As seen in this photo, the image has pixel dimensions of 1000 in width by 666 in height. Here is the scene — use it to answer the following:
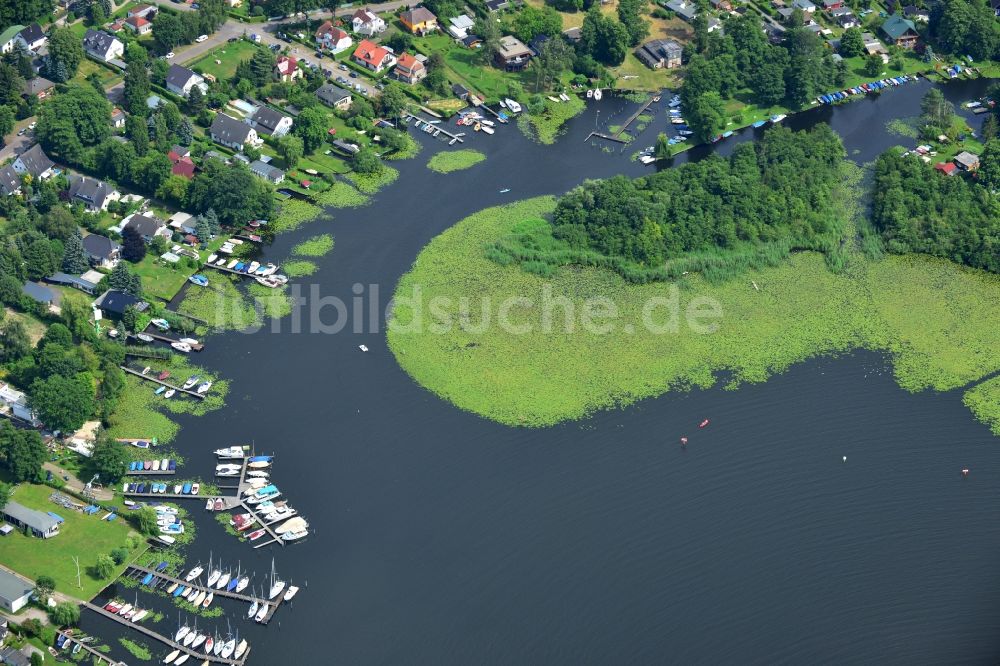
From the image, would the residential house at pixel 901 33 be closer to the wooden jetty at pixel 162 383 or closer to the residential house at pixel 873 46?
the residential house at pixel 873 46

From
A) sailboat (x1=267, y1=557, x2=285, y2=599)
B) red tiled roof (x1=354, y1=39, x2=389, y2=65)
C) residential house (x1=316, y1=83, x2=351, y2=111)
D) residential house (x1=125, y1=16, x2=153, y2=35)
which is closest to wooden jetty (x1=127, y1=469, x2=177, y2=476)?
sailboat (x1=267, y1=557, x2=285, y2=599)

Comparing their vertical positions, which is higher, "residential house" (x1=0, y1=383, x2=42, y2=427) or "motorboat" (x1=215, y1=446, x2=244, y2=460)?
"residential house" (x1=0, y1=383, x2=42, y2=427)

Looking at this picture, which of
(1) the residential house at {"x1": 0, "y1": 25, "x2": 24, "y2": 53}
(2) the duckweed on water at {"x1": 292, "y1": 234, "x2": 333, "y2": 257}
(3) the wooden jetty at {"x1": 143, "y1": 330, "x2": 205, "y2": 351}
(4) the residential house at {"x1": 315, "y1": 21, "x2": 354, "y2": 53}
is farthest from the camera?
(4) the residential house at {"x1": 315, "y1": 21, "x2": 354, "y2": 53}

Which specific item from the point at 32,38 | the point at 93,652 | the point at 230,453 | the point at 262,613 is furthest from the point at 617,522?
the point at 32,38

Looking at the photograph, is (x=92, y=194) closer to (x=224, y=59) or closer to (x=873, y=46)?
(x=224, y=59)

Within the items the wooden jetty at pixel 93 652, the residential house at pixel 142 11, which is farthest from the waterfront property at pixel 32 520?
the residential house at pixel 142 11

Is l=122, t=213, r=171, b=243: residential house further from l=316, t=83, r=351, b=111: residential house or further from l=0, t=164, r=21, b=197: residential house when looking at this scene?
l=316, t=83, r=351, b=111: residential house

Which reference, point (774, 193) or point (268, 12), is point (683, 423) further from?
point (268, 12)
